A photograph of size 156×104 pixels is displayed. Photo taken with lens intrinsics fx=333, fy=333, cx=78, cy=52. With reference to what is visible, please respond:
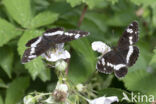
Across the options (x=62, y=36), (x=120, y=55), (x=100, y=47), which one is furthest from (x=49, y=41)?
(x=120, y=55)

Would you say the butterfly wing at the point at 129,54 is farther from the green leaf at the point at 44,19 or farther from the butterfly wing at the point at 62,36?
the green leaf at the point at 44,19

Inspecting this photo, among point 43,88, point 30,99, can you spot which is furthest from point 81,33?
point 43,88

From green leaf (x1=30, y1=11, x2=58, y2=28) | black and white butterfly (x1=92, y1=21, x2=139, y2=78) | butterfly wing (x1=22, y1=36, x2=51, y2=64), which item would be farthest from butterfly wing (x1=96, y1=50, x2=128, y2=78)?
green leaf (x1=30, y1=11, x2=58, y2=28)

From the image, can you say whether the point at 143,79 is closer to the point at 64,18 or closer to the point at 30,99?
the point at 30,99

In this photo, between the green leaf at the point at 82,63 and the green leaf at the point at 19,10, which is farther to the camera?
the green leaf at the point at 19,10

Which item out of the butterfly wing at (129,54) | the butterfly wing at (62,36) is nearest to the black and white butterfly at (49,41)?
the butterfly wing at (62,36)
